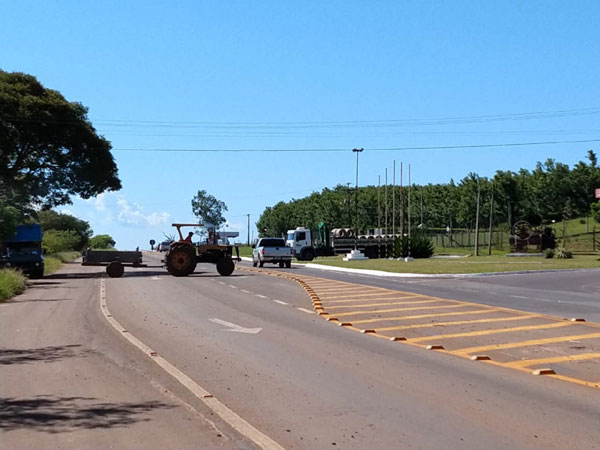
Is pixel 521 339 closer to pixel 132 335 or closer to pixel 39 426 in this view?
pixel 132 335

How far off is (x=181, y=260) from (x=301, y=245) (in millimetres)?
28584

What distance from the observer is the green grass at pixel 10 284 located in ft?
78.3

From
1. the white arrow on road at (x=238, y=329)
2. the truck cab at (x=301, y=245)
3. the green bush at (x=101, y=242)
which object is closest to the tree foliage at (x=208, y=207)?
the green bush at (x=101, y=242)

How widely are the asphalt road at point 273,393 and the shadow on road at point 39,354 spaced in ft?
0.10

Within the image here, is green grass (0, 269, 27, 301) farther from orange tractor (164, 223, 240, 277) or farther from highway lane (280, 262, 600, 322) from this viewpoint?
highway lane (280, 262, 600, 322)

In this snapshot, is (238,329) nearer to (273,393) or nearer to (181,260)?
(273,393)

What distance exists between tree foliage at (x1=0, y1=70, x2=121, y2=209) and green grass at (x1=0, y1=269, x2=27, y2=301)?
41.8 ft

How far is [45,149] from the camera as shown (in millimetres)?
43875

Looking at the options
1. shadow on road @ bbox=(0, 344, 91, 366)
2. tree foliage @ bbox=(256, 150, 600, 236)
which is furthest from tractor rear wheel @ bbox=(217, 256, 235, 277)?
tree foliage @ bbox=(256, 150, 600, 236)

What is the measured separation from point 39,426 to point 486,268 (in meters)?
33.8

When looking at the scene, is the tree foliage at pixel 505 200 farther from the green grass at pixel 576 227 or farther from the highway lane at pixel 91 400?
the highway lane at pixel 91 400

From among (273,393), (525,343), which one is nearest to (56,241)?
(525,343)

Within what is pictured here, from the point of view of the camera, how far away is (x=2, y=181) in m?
41.7

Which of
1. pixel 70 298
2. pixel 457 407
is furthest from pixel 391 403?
pixel 70 298
